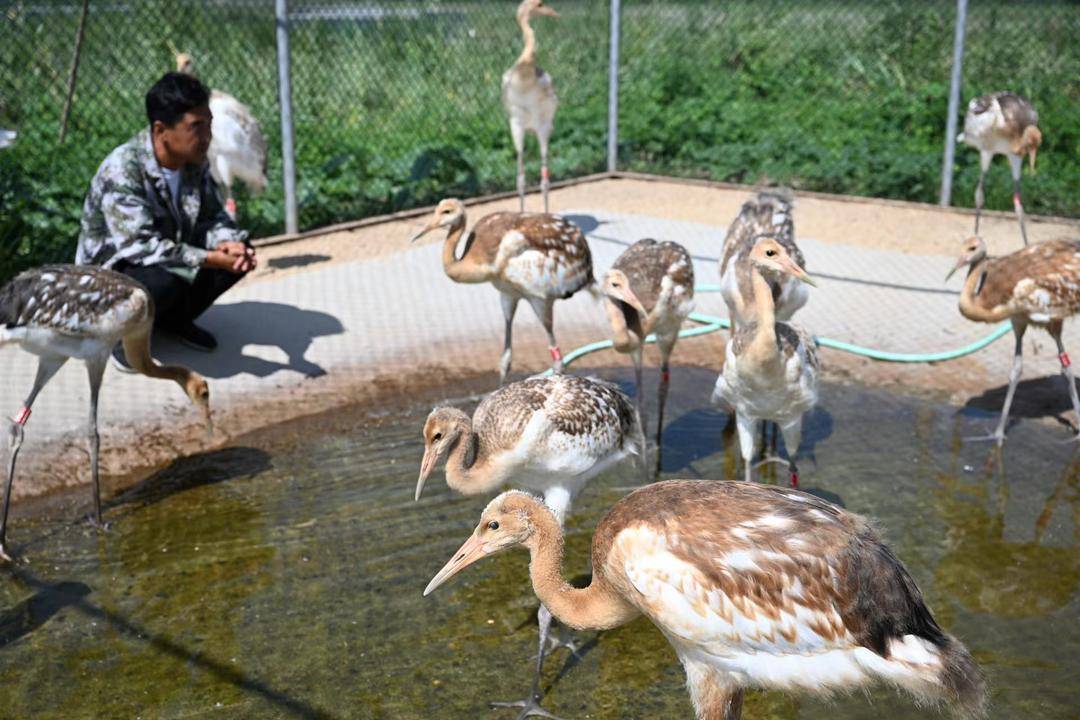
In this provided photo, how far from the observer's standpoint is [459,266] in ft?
24.3

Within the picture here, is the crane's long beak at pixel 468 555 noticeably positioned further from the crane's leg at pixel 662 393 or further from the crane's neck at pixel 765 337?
the crane's leg at pixel 662 393

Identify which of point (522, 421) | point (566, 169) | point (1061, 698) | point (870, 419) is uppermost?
point (566, 169)

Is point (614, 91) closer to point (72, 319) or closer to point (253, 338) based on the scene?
point (253, 338)

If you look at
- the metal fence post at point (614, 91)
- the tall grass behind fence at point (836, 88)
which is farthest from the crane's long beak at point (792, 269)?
the metal fence post at point (614, 91)

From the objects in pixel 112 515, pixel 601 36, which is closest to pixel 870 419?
pixel 112 515

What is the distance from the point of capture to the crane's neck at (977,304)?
22.7 ft

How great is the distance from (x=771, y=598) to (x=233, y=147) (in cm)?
717

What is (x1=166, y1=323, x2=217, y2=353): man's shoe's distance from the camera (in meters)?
7.69

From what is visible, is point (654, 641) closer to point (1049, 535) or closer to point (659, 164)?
point (1049, 535)

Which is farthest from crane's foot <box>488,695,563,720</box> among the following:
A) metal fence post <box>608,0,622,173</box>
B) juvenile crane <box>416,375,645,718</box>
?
metal fence post <box>608,0,622,173</box>

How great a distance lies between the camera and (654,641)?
5.01 m

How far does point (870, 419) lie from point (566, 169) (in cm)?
684

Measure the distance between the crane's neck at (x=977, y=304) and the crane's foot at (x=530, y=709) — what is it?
3851 millimetres

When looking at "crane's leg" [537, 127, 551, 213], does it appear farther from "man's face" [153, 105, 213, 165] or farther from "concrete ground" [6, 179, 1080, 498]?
"man's face" [153, 105, 213, 165]
